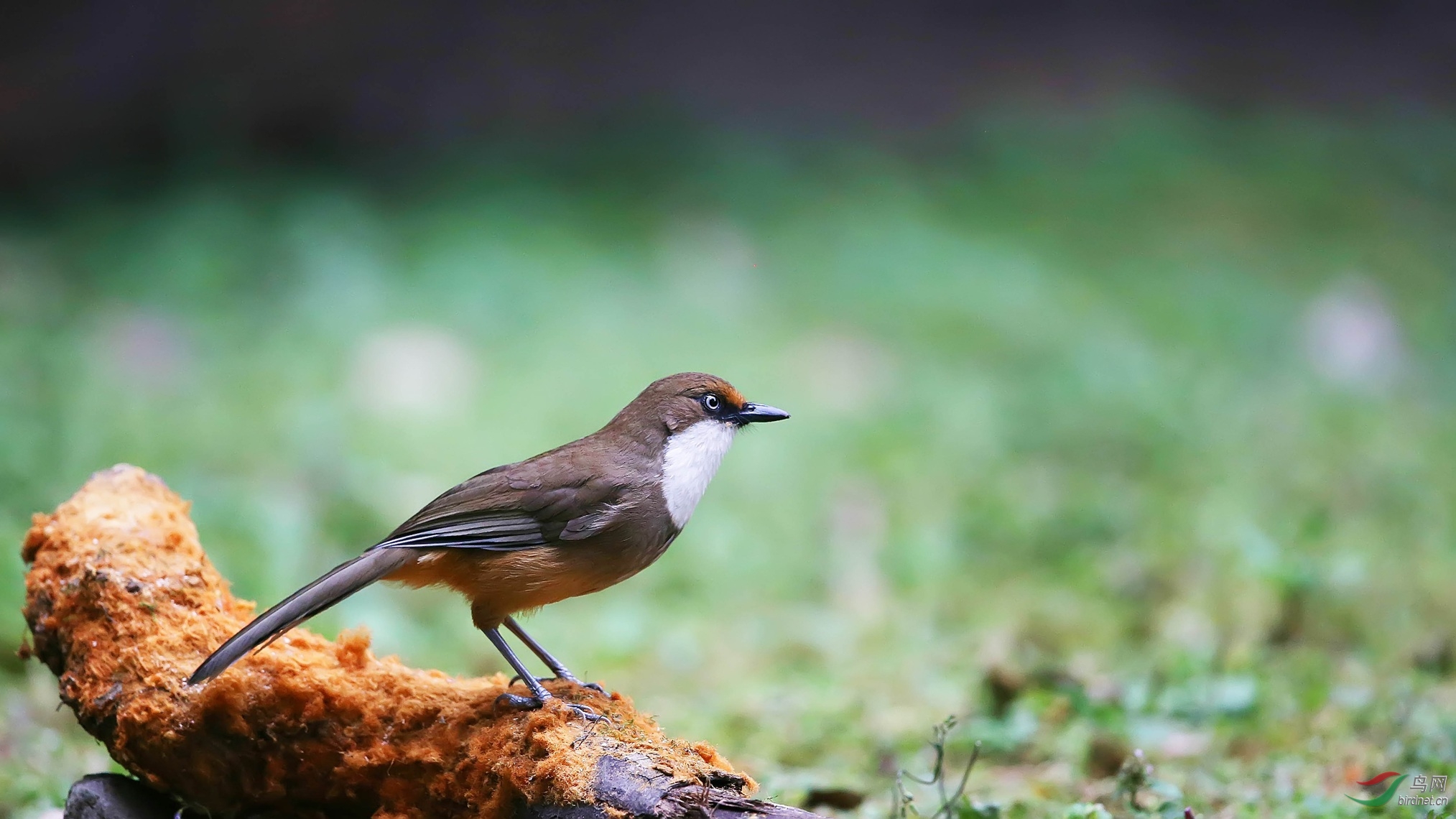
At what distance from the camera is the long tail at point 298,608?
309cm

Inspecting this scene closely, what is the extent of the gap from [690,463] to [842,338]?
6.29 metres

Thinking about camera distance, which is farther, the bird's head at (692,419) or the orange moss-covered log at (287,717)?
the bird's head at (692,419)

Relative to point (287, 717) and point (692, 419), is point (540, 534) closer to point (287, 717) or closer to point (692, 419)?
point (692, 419)

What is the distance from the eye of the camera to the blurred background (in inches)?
218

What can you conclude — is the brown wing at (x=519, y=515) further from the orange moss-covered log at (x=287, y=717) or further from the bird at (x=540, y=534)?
the orange moss-covered log at (x=287, y=717)

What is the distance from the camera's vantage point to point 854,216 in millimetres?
11141

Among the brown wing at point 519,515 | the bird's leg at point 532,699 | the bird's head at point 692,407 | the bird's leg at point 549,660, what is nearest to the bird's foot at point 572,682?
the bird's leg at point 549,660

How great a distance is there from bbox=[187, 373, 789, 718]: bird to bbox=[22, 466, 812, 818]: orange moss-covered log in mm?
221

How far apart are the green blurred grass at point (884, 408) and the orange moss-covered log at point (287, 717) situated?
116 centimetres

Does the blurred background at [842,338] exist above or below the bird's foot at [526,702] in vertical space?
above

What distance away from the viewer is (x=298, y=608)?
10.4 feet

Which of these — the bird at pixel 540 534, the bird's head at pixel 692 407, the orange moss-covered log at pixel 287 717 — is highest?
the bird's head at pixel 692 407

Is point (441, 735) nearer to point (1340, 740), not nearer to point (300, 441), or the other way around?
point (1340, 740)

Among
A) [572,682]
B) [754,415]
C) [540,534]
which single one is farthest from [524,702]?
[754,415]
